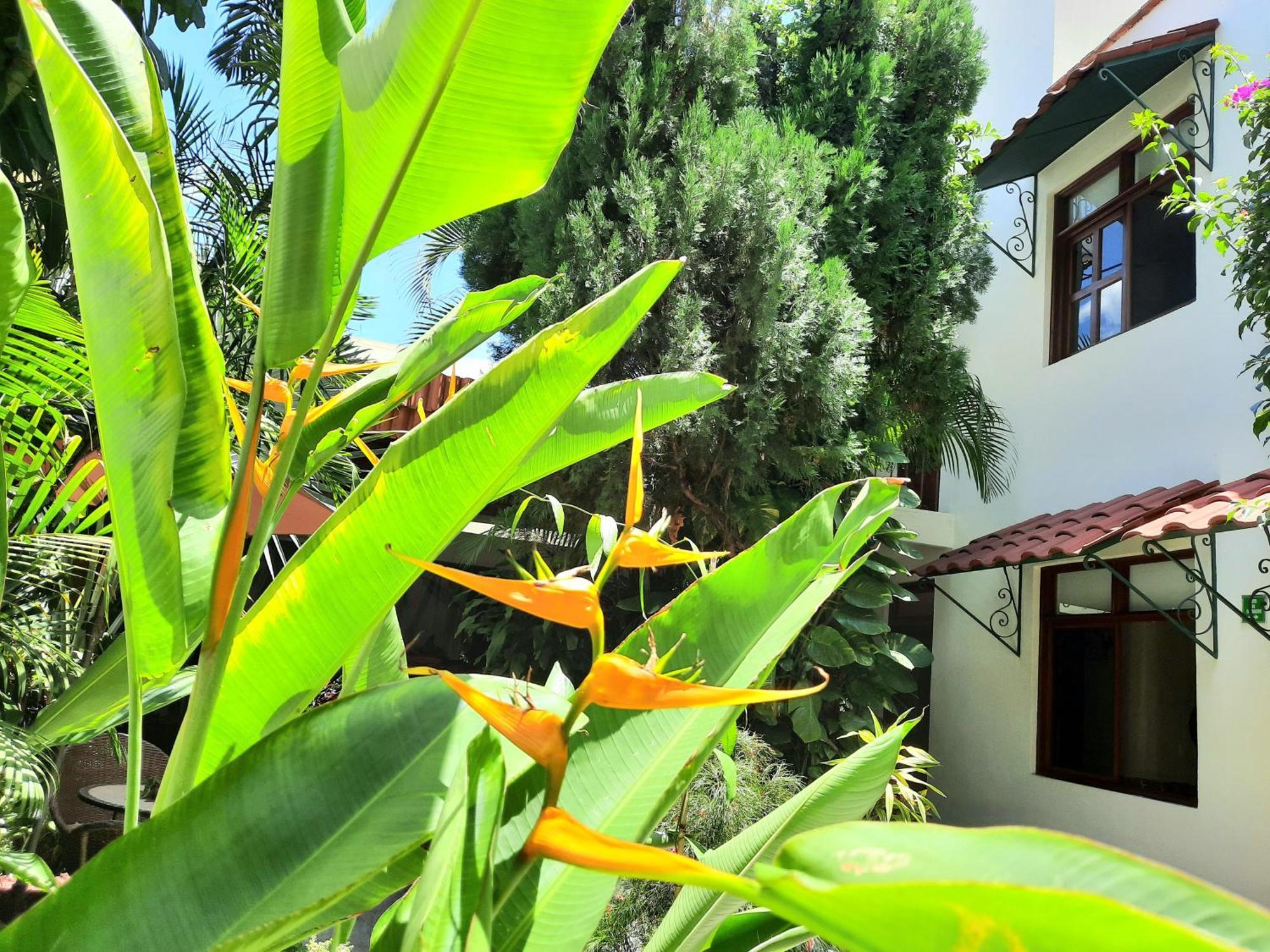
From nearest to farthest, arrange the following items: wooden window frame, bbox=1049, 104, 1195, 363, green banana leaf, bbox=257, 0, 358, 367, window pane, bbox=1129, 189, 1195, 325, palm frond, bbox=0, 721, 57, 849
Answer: green banana leaf, bbox=257, 0, 358, 367 < palm frond, bbox=0, 721, 57, 849 < window pane, bbox=1129, 189, 1195, 325 < wooden window frame, bbox=1049, 104, 1195, 363

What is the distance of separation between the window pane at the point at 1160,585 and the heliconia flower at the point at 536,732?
678cm

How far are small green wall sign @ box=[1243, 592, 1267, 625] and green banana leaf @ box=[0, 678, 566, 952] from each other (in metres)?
6.01

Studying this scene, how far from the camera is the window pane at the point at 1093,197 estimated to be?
785 cm

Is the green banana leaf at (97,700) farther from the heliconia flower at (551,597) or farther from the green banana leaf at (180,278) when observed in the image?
the heliconia flower at (551,597)

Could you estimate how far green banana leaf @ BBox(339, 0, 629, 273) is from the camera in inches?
27.0

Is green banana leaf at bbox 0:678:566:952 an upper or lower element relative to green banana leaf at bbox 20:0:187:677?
lower

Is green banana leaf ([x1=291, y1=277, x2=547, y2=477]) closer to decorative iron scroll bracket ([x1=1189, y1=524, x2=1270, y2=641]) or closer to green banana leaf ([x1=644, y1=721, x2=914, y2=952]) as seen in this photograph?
green banana leaf ([x1=644, y1=721, x2=914, y2=952])

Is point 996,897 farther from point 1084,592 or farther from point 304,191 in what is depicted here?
point 1084,592

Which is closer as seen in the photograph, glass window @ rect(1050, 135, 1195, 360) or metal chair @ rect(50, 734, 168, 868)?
metal chair @ rect(50, 734, 168, 868)

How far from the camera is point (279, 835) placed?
0.57 meters

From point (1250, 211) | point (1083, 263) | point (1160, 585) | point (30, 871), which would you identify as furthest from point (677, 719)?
point (1083, 263)

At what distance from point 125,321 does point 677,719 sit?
0.53 metres

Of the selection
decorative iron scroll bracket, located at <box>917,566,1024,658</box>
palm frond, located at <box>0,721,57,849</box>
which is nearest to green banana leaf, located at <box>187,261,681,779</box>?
palm frond, located at <box>0,721,57,849</box>

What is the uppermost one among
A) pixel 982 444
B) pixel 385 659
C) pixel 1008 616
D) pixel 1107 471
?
pixel 982 444
